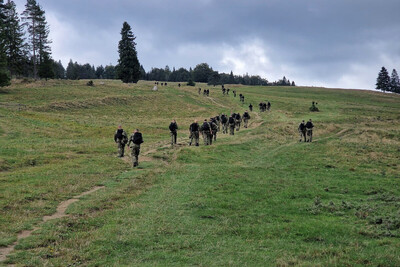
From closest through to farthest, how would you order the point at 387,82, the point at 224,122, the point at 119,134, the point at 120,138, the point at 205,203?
the point at 205,203
the point at 119,134
the point at 120,138
the point at 224,122
the point at 387,82

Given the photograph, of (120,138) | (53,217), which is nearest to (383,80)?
(120,138)

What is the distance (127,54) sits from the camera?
311ft

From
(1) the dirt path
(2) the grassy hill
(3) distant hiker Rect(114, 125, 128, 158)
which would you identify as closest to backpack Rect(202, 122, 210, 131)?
(2) the grassy hill

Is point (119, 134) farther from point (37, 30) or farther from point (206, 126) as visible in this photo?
point (37, 30)

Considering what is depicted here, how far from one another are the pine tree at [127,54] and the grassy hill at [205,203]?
200 feet

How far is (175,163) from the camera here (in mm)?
24375

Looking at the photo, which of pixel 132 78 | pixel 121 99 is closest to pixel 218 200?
pixel 121 99

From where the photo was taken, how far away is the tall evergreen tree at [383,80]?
479 feet

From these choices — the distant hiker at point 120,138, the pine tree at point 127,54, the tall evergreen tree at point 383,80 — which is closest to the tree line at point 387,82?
the tall evergreen tree at point 383,80

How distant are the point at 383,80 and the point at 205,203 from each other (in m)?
155

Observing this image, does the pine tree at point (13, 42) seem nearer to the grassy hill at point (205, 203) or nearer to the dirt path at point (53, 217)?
the grassy hill at point (205, 203)

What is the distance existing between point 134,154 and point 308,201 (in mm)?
11847

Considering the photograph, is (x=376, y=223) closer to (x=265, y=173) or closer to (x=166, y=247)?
(x=166, y=247)

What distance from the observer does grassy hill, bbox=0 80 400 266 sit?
9.24 m
